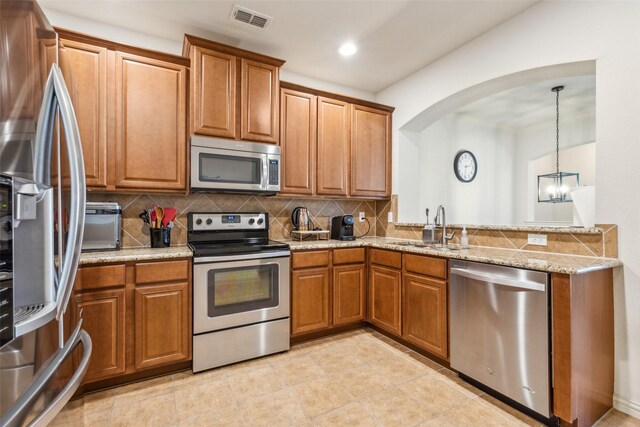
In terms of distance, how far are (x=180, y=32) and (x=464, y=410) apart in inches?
137

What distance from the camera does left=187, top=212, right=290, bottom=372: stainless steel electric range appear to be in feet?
7.39

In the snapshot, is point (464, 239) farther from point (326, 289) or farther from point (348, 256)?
point (326, 289)

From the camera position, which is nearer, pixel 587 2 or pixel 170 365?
pixel 587 2

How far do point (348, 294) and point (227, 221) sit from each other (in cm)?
133

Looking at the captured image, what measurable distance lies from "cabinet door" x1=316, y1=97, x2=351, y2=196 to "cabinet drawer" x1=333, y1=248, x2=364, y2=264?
64 centimetres

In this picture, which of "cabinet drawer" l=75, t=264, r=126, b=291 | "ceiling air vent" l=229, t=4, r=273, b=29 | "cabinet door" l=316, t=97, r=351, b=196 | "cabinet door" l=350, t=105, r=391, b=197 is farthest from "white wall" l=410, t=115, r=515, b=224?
"cabinet drawer" l=75, t=264, r=126, b=291

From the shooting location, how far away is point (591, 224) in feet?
6.77

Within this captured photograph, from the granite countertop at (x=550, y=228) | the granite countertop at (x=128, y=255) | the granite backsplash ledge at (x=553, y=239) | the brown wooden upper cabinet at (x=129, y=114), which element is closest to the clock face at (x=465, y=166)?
the granite backsplash ledge at (x=553, y=239)

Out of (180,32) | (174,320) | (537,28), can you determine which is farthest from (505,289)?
(180,32)

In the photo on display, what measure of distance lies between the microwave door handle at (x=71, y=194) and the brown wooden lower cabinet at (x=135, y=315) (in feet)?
3.77

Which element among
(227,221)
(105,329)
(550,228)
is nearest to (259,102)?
(227,221)

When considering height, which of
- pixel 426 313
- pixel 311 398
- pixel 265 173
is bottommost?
pixel 311 398

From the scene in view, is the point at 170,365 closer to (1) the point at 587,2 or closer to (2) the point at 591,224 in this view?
(2) the point at 591,224

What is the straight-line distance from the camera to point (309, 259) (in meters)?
2.74
